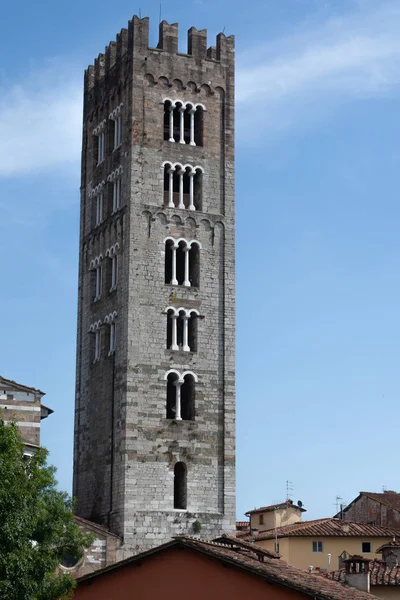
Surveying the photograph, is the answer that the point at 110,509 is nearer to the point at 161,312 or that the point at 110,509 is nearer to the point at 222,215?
the point at 161,312

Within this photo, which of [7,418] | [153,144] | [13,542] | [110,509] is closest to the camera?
[13,542]

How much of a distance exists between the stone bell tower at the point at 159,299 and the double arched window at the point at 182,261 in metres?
0.06

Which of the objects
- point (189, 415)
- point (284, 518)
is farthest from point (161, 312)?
point (284, 518)

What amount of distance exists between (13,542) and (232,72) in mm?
30478

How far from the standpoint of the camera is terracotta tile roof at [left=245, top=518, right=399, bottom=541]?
2163 inches

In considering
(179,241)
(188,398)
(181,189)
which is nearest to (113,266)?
(179,241)

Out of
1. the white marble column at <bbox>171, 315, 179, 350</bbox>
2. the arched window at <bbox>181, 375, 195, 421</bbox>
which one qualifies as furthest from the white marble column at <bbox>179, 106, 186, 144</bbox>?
the arched window at <bbox>181, 375, 195, 421</bbox>

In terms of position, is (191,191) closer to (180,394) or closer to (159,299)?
(159,299)

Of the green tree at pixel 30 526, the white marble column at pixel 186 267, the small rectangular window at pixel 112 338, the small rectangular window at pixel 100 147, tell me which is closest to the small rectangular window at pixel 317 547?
the small rectangular window at pixel 112 338

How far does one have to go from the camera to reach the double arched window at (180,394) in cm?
4881

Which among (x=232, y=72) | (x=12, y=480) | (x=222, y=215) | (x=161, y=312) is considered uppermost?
(x=232, y=72)

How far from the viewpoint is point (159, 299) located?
1946 inches

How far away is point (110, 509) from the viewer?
157 feet

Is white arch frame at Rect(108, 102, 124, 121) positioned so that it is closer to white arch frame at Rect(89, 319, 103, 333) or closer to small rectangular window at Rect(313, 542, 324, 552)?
white arch frame at Rect(89, 319, 103, 333)
